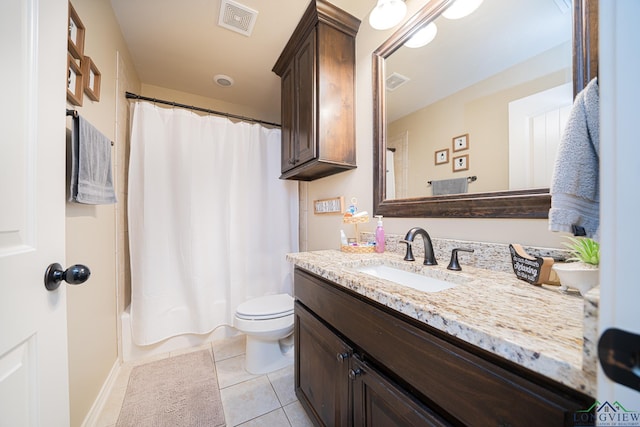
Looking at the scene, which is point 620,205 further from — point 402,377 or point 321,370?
point 321,370

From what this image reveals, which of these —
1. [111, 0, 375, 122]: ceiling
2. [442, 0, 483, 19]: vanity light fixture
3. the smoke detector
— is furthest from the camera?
the smoke detector

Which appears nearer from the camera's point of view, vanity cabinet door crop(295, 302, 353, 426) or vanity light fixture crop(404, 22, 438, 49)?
vanity cabinet door crop(295, 302, 353, 426)

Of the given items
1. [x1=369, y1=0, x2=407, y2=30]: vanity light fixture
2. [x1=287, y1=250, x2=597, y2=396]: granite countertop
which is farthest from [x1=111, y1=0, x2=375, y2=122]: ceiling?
[x1=287, y1=250, x2=597, y2=396]: granite countertop

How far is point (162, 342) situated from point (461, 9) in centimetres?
277

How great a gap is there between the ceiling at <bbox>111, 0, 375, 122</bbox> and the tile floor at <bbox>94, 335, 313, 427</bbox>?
2341 millimetres

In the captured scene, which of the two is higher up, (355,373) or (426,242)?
(426,242)

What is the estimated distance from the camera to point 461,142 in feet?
3.26

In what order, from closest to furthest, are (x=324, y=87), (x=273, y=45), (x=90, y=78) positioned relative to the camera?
(x=90, y=78) < (x=324, y=87) < (x=273, y=45)

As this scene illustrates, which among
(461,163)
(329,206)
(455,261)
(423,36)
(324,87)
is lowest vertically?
(455,261)

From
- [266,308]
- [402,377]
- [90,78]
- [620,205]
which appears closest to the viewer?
[620,205]

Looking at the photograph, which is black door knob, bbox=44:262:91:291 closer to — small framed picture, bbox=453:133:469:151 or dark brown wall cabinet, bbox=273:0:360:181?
dark brown wall cabinet, bbox=273:0:360:181

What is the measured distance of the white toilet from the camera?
58.1 inches

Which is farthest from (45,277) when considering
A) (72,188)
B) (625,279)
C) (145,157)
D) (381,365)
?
(145,157)

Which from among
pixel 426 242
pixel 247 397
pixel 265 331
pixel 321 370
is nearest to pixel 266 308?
pixel 265 331
